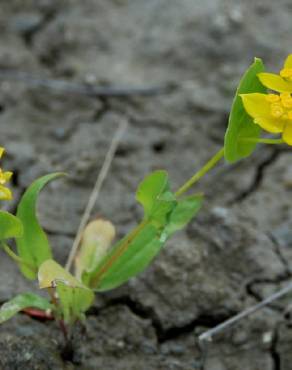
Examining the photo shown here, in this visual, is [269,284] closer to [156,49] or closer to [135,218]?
[135,218]

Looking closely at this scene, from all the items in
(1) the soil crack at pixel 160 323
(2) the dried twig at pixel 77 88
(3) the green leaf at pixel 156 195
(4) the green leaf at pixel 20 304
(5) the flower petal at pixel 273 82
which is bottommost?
(1) the soil crack at pixel 160 323

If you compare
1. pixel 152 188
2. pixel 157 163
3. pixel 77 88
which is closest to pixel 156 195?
pixel 152 188

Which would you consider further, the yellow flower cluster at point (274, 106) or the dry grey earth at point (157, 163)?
the dry grey earth at point (157, 163)

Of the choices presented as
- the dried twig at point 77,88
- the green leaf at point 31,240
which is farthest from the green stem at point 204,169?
the dried twig at point 77,88

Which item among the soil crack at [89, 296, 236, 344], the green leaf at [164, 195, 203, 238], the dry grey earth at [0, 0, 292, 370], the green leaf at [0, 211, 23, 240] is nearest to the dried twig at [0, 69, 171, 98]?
the dry grey earth at [0, 0, 292, 370]

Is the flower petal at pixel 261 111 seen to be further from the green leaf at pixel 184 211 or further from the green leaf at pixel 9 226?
the green leaf at pixel 9 226

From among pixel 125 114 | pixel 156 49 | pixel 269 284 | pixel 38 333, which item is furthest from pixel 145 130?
pixel 38 333

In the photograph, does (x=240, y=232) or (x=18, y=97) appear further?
(x=18, y=97)
